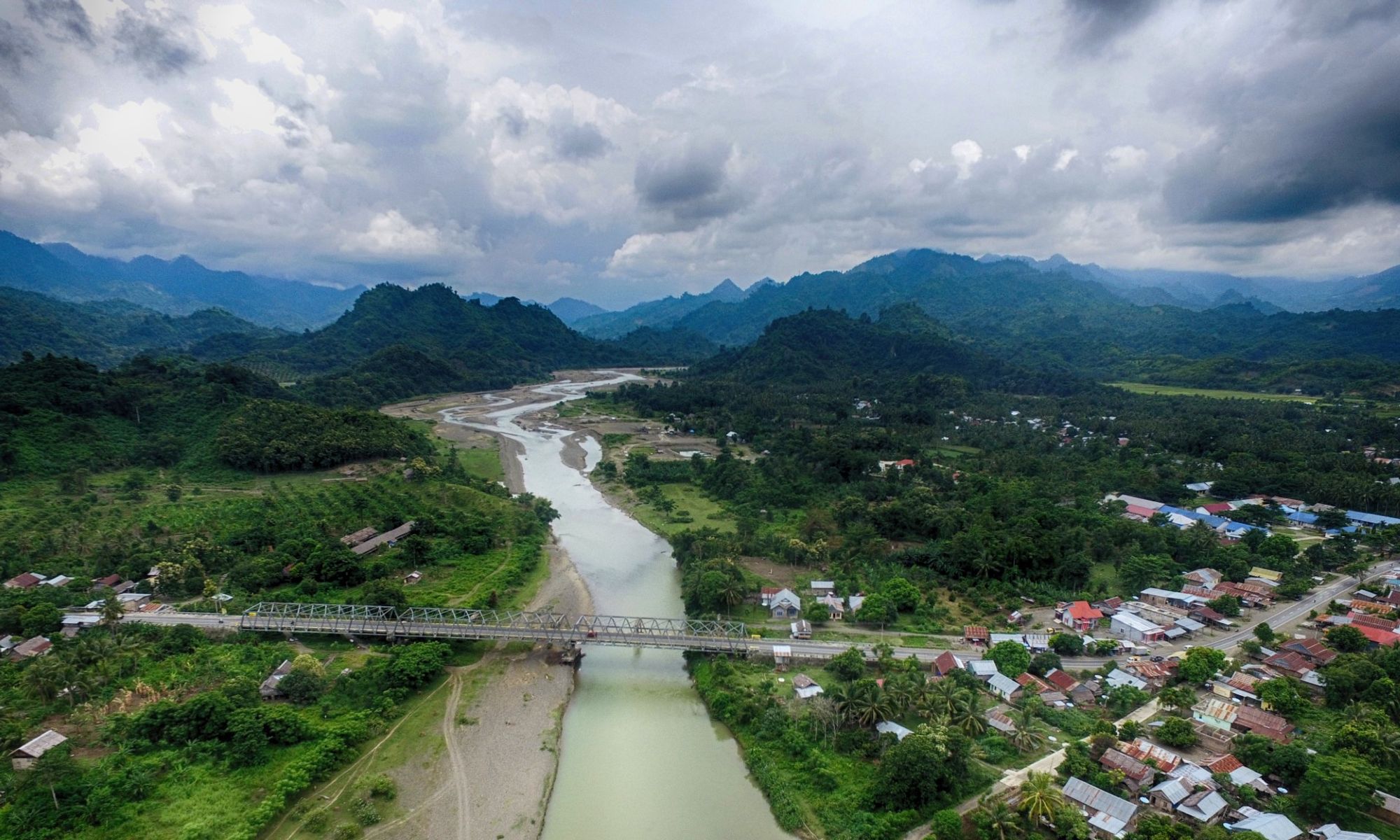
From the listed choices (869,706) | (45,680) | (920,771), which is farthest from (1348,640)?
(45,680)

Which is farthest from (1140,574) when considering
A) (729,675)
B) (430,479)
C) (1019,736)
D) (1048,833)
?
(430,479)

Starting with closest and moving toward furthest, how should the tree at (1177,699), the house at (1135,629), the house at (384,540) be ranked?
1. the tree at (1177,699)
2. the house at (1135,629)
3. the house at (384,540)

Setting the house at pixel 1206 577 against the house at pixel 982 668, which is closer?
the house at pixel 982 668

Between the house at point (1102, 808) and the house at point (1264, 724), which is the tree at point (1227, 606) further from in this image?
the house at point (1102, 808)

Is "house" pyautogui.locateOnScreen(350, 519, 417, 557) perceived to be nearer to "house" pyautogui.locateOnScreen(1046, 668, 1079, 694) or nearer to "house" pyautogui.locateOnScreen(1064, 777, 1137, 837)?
"house" pyautogui.locateOnScreen(1046, 668, 1079, 694)

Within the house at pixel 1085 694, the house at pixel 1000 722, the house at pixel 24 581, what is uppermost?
the house at pixel 24 581

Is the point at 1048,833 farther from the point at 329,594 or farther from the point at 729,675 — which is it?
the point at 329,594

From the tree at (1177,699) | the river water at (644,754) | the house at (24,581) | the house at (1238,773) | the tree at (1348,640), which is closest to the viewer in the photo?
the house at (1238,773)

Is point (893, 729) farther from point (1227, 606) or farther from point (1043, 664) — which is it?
point (1227, 606)

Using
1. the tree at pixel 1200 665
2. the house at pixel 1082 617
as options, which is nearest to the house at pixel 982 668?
the tree at pixel 1200 665
